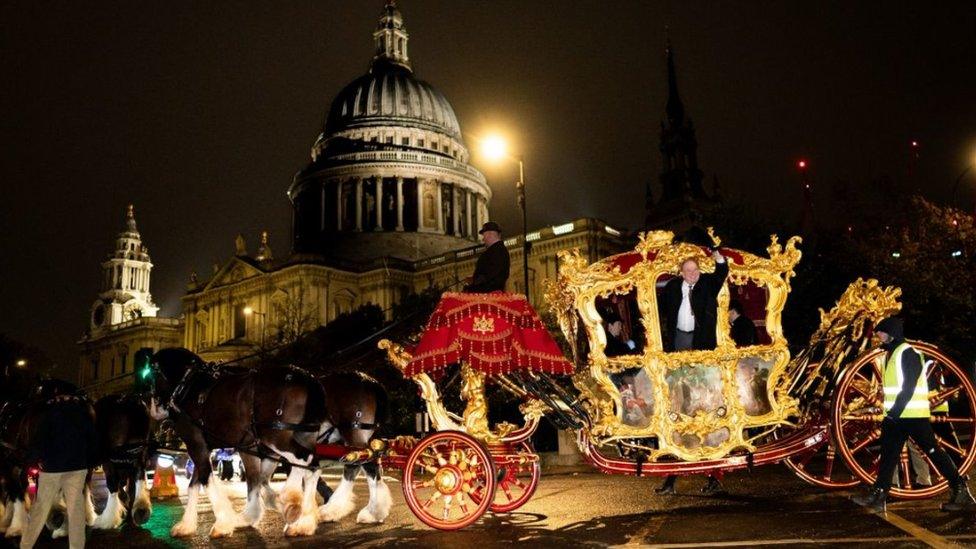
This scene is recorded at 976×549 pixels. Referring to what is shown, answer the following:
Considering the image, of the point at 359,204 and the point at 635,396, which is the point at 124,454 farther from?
the point at 359,204

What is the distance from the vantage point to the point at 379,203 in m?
87.8

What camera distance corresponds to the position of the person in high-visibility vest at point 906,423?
802 centimetres

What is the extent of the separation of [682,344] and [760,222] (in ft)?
70.8

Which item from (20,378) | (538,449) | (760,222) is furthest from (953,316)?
(20,378)

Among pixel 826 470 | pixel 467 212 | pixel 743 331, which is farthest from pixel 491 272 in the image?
pixel 467 212

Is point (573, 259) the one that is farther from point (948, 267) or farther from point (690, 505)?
point (948, 267)

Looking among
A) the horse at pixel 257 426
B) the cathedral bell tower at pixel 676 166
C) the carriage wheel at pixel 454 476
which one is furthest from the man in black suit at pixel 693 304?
the cathedral bell tower at pixel 676 166

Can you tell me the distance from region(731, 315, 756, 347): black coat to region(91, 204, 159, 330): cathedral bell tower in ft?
366

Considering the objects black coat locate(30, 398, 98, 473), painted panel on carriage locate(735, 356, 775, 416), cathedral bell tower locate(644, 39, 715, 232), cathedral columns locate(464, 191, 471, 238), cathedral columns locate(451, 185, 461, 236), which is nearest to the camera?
black coat locate(30, 398, 98, 473)

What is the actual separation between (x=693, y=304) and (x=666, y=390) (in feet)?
3.10

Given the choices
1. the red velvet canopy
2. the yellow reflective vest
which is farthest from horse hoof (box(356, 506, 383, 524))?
the yellow reflective vest

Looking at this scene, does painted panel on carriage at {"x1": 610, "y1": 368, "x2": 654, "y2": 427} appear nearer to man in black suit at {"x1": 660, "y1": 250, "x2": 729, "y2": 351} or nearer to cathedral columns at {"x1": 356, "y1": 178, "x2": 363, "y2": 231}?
man in black suit at {"x1": 660, "y1": 250, "x2": 729, "y2": 351}

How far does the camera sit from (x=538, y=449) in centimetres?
2502

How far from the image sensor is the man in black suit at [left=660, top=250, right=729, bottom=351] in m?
8.90
